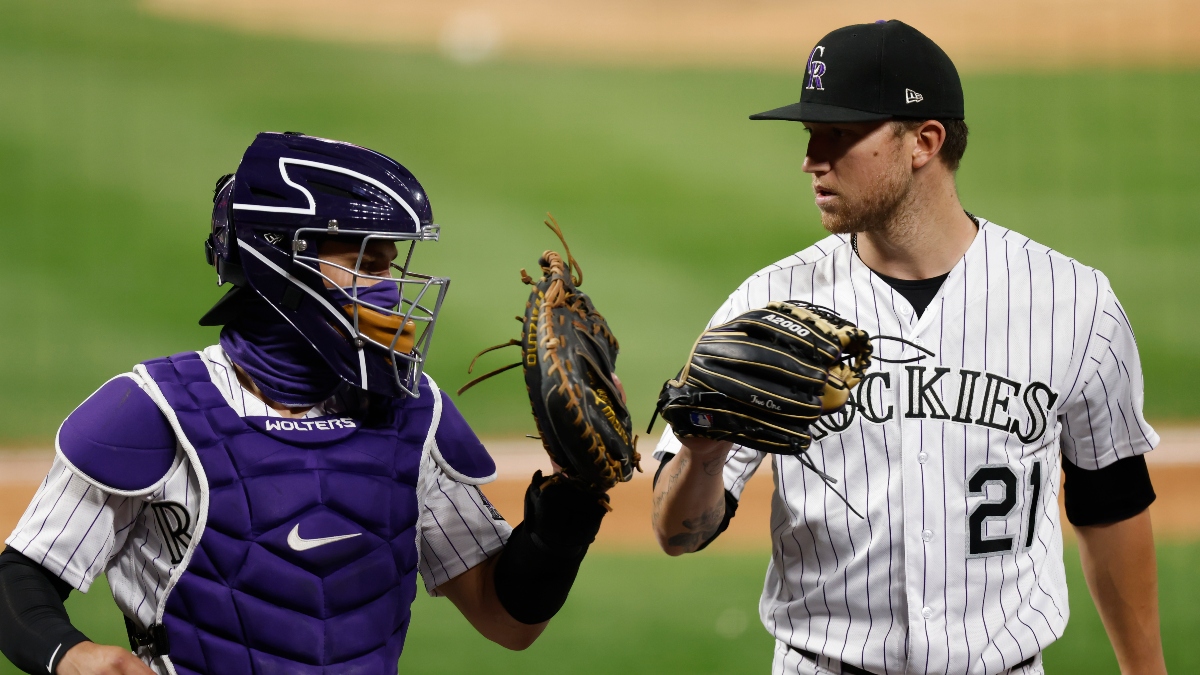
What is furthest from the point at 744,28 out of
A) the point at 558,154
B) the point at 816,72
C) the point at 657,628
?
the point at 816,72

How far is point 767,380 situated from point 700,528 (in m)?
0.39

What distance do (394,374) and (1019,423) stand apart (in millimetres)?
1067

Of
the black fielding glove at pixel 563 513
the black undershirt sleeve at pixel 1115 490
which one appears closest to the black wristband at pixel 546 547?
the black fielding glove at pixel 563 513

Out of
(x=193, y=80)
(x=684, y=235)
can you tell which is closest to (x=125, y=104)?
(x=193, y=80)

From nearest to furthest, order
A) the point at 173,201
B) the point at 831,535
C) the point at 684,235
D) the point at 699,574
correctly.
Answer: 1. the point at 831,535
2. the point at 699,574
3. the point at 173,201
4. the point at 684,235

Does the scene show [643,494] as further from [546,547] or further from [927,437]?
[546,547]

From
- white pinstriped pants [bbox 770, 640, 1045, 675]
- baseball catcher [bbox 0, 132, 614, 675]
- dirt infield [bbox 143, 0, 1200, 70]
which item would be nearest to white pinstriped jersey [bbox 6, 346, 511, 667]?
baseball catcher [bbox 0, 132, 614, 675]

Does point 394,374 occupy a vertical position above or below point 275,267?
below

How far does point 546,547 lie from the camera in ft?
5.98

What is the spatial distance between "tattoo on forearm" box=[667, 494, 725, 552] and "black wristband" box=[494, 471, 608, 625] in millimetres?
191

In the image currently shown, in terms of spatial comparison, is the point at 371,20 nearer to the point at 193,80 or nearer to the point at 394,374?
the point at 193,80

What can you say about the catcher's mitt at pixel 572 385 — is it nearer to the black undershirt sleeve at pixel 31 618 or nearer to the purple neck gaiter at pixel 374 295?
the purple neck gaiter at pixel 374 295

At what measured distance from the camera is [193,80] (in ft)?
16.1

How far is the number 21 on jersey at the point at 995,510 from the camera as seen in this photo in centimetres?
198
